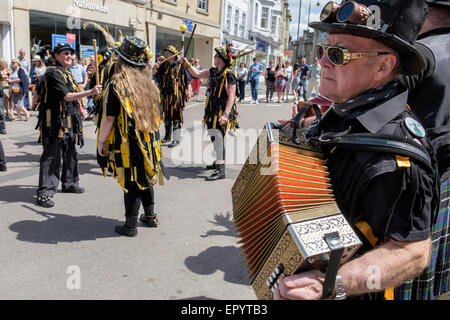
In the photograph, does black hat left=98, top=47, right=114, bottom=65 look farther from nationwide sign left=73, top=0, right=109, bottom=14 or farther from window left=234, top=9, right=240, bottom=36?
window left=234, top=9, right=240, bottom=36

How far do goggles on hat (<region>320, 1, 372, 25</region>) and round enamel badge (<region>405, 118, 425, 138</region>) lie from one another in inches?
14.9

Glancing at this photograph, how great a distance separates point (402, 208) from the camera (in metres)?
1.20

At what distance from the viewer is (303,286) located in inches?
44.8

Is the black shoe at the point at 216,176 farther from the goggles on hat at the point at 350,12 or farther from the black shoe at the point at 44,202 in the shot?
the goggles on hat at the point at 350,12

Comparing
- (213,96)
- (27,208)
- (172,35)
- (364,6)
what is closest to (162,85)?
(213,96)

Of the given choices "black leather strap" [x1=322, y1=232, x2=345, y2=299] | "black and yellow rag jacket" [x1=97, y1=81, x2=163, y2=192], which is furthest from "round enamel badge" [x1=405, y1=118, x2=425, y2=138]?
"black and yellow rag jacket" [x1=97, y1=81, x2=163, y2=192]

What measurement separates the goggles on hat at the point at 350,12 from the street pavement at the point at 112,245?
2403 mm

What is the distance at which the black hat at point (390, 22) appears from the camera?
4.08ft

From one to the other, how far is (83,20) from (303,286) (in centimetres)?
1647

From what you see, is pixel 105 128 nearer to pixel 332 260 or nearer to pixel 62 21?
pixel 332 260

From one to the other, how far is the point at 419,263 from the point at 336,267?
339 millimetres

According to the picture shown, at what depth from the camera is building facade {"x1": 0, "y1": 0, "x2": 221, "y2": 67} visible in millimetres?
12141

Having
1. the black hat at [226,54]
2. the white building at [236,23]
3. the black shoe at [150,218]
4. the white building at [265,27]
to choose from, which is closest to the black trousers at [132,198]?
the black shoe at [150,218]

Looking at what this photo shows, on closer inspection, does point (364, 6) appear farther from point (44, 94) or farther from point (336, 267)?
point (44, 94)
